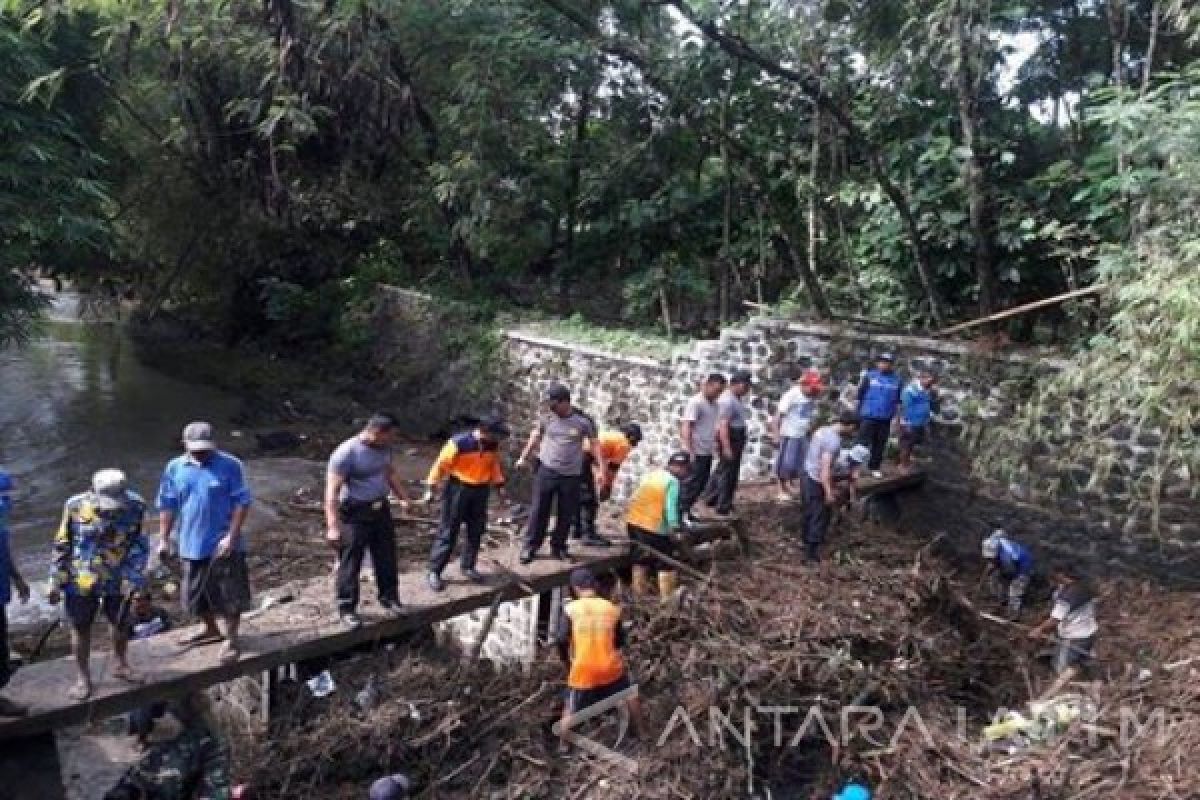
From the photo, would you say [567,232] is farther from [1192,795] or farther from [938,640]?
[1192,795]

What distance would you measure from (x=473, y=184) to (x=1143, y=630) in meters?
12.5

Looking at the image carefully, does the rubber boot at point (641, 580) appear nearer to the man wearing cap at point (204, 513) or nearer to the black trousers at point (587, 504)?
the black trousers at point (587, 504)

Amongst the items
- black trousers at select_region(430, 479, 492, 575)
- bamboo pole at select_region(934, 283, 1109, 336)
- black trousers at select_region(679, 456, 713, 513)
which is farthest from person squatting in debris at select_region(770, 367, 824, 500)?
black trousers at select_region(430, 479, 492, 575)

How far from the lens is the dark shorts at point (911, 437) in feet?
39.1

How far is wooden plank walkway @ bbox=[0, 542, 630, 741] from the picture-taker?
5965 millimetres

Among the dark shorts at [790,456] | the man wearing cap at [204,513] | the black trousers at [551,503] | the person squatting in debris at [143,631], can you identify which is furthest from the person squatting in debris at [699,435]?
the person squatting in debris at [143,631]

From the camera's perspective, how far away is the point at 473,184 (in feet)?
56.9

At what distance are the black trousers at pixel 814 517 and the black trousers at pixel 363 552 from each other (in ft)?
13.9

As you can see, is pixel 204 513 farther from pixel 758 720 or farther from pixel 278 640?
pixel 758 720

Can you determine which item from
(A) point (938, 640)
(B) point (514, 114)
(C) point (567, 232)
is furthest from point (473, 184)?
(A) point (938, 640)

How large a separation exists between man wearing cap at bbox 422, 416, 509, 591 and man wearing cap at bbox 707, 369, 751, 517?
2950mm

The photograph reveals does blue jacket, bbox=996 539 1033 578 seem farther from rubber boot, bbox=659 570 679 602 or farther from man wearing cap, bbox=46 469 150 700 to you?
man wearing cap, bbox=46 469 150 700

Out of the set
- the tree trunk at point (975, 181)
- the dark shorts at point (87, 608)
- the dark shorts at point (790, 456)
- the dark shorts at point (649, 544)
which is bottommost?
the dark shorts at point (649, 544)

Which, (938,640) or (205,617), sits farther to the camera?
(938,640)
